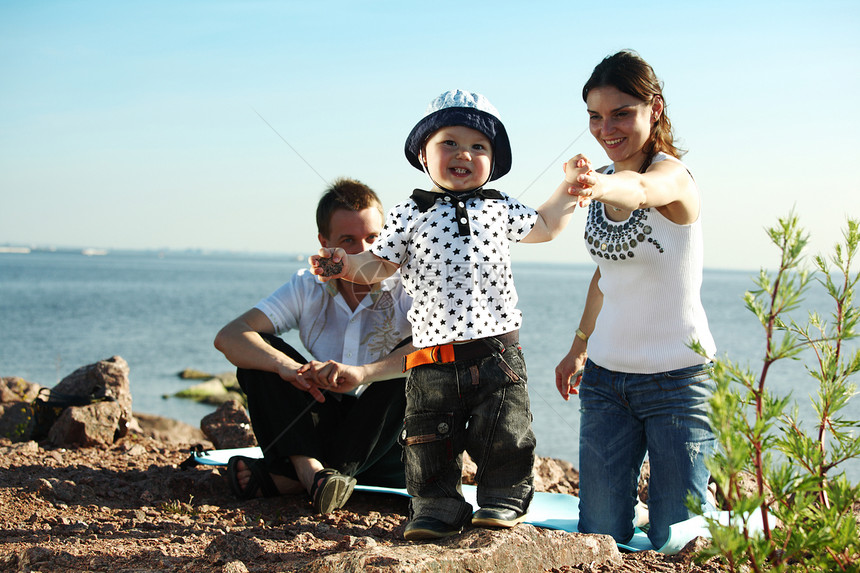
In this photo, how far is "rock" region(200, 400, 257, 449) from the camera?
5480 millimetres

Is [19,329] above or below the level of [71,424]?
below

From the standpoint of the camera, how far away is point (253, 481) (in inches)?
157

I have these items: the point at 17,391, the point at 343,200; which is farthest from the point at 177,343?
the point at 343,200

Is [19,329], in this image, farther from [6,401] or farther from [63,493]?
[63,493]

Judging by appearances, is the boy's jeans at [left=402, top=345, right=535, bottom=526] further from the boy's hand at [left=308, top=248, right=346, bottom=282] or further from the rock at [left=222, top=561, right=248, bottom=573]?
the rock at [left=222, top=561, right=248, bottom=573]

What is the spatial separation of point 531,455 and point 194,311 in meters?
33.0

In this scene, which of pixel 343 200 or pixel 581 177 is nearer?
pixel 581 177

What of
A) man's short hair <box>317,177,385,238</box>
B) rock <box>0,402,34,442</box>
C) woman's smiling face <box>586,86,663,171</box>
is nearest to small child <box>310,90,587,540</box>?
woman's smiling face <box>586,86,663,171</box>

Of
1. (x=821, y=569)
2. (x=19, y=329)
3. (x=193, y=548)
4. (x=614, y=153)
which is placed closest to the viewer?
(x=821, y=569)

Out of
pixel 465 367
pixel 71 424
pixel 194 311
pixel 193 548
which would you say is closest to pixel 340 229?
pixel 465 367

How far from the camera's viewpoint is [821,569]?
6.36 ft

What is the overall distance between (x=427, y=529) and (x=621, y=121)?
1827 millimetres

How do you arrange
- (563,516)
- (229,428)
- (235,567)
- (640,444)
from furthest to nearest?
(229,428)
(563,516)
(640,444)
(235,567)

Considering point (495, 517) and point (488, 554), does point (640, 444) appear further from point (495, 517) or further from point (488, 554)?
point (488, 554)
